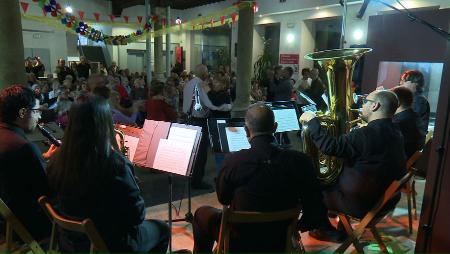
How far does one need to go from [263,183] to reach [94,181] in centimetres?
84

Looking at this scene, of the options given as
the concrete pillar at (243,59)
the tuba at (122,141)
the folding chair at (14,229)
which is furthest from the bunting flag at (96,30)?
the folding chair at (14,229)

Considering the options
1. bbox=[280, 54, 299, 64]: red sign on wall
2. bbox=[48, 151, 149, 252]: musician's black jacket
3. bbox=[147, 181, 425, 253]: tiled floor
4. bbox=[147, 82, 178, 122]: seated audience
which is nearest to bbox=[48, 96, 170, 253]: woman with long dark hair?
bbox=[48, 151, 149, 252]: musician's black jacket

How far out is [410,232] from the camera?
3428 mm

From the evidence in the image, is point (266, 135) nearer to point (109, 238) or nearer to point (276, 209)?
point (276, 209)

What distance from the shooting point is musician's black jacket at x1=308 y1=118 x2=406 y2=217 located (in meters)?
2.57

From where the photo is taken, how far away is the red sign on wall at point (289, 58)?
41.6ft

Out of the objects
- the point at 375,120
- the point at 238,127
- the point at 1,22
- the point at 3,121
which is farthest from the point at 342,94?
the point at 1,22

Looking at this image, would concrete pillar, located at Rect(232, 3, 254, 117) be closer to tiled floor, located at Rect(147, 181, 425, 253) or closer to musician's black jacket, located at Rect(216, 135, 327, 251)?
tiled floor, located at Rect(147, 181, 425, 253)

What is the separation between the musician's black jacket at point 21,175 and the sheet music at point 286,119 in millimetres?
2100

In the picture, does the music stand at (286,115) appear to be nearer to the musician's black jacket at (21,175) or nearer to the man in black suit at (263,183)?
the man in black suit at (263,183)

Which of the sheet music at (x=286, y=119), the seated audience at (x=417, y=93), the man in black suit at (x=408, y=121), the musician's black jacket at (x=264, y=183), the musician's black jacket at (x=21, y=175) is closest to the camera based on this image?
the musician's black jacket at (x=264, y=183)

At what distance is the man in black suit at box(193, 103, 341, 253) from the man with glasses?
66 centimetres

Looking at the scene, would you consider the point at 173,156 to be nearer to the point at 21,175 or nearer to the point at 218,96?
the point at 21,175

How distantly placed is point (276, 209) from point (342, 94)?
4.60ft
